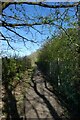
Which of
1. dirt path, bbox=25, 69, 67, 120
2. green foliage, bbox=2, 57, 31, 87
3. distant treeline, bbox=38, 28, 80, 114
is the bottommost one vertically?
green foliage, bbox=2, 57, 31, 87

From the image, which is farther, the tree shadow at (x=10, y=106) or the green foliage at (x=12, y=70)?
the green foliage at (x=12, y=70)

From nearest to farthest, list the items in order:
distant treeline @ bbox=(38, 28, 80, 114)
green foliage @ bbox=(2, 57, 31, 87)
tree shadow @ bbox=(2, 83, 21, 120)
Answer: distant treeline @ bbox=(38, 28, 80, 114) → tree shadow @ bbox=(2, 83, 21, 120) → green foliage @ bbox=(2, 57, 31, 87)

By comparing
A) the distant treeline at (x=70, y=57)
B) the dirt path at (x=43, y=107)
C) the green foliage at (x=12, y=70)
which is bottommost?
the green foliage at (x=12, y=70)

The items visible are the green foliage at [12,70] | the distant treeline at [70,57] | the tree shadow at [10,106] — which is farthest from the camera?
the green foliage at [12,70]

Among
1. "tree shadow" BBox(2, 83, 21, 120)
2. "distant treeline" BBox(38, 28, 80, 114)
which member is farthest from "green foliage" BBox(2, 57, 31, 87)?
"distant treeline" BBox(38, 28, 80, 114)

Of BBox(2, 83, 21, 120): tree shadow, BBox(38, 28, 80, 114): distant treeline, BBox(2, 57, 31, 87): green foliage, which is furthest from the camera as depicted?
BBox(2, 57, 31, 87): green foliage

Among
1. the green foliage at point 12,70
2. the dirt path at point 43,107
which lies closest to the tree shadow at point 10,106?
the dirt path at point 43,107

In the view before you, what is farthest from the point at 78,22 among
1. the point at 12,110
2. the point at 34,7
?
the point at 12,110

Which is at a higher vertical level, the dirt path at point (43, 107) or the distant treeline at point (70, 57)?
the distant treeline at point (70, 57)

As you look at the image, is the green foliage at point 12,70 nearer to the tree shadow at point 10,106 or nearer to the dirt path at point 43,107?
the tree shadow at point 10,106

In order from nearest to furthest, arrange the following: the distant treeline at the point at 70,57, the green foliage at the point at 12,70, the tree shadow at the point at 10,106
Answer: the distant treeline at the point at 70,57
the tree shadow at the point at 10,106
the green foliage at the point at 12,70

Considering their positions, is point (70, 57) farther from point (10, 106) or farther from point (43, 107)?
point (10, 106)

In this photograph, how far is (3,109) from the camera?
12.9 ft

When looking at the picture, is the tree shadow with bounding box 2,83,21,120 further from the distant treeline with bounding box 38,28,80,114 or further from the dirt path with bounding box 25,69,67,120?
the distant treeline with bounding box 38,28,80,114
